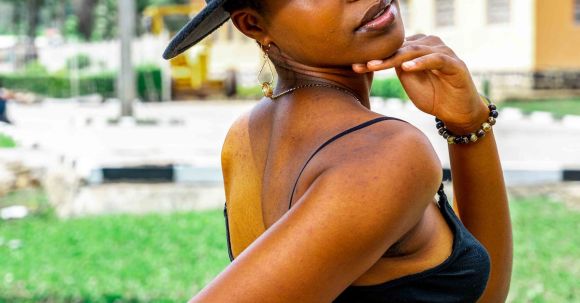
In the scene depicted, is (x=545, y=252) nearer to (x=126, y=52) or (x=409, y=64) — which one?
(x=409, y=64)

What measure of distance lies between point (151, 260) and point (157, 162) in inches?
133

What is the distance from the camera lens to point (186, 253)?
5.48 metres

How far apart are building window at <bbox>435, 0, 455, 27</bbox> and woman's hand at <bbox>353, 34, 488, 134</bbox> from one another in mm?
26616

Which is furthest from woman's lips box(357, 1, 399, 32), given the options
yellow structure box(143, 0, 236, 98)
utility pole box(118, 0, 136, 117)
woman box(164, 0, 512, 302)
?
yellow structure box(143, 0, 236, 98)

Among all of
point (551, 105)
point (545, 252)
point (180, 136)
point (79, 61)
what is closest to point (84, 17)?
point (79, 61)

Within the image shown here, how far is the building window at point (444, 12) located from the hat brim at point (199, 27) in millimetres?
26628

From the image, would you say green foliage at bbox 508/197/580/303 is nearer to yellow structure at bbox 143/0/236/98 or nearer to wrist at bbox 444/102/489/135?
wrist at bbox 444/102/489/135

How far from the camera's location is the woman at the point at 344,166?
122 cm

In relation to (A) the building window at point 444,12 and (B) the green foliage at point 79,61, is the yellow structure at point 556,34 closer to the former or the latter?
(A) the building window at point 444,12

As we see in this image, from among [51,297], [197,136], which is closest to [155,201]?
[51,297]

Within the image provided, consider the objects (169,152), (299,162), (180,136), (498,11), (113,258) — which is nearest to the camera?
(299,162)

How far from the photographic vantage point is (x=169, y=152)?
12.1m

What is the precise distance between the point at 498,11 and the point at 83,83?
11820mm

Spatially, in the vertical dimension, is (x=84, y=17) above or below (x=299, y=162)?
above
